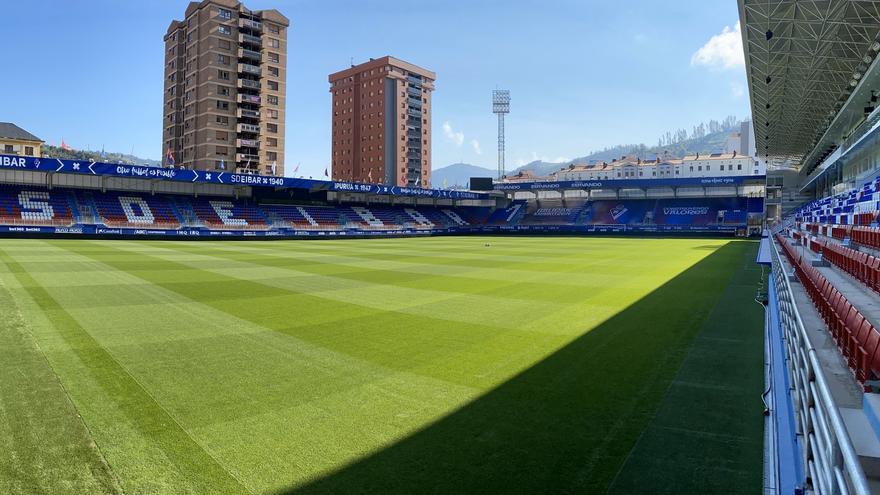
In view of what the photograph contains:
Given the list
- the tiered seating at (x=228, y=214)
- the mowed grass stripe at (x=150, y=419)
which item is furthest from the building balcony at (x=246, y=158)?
the mowed grass stripe at (x=150, y=419)

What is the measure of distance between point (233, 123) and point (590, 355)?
3034 inches

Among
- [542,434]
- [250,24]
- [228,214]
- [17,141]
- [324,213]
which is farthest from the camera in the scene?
[17,141]

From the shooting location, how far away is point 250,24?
76.4m

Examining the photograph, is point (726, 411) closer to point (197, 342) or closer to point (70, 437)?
point (70, 437)

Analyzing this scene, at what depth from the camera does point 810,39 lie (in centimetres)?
2470

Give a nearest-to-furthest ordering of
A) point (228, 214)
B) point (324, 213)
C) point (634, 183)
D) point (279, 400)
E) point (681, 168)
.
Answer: point (279, 400)
point (228, 214)
point (324, 213)
point (634, 183)
point (681, 168)

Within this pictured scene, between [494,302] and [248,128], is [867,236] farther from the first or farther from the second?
[248,128]

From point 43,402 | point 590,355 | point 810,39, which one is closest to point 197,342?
point 43,402

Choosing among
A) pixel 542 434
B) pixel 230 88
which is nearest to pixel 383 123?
pixel 230 88

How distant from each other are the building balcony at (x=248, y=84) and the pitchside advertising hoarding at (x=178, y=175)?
2507cm

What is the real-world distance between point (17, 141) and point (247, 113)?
43.6 meters

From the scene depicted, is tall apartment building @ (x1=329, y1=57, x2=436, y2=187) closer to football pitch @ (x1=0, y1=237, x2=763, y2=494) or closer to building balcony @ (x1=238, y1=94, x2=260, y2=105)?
building balcony @ (x1=238, y1=94, x2=260, y2=105)

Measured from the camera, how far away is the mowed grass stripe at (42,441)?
13.8 ft

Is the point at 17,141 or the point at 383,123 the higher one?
the point at 383,123
